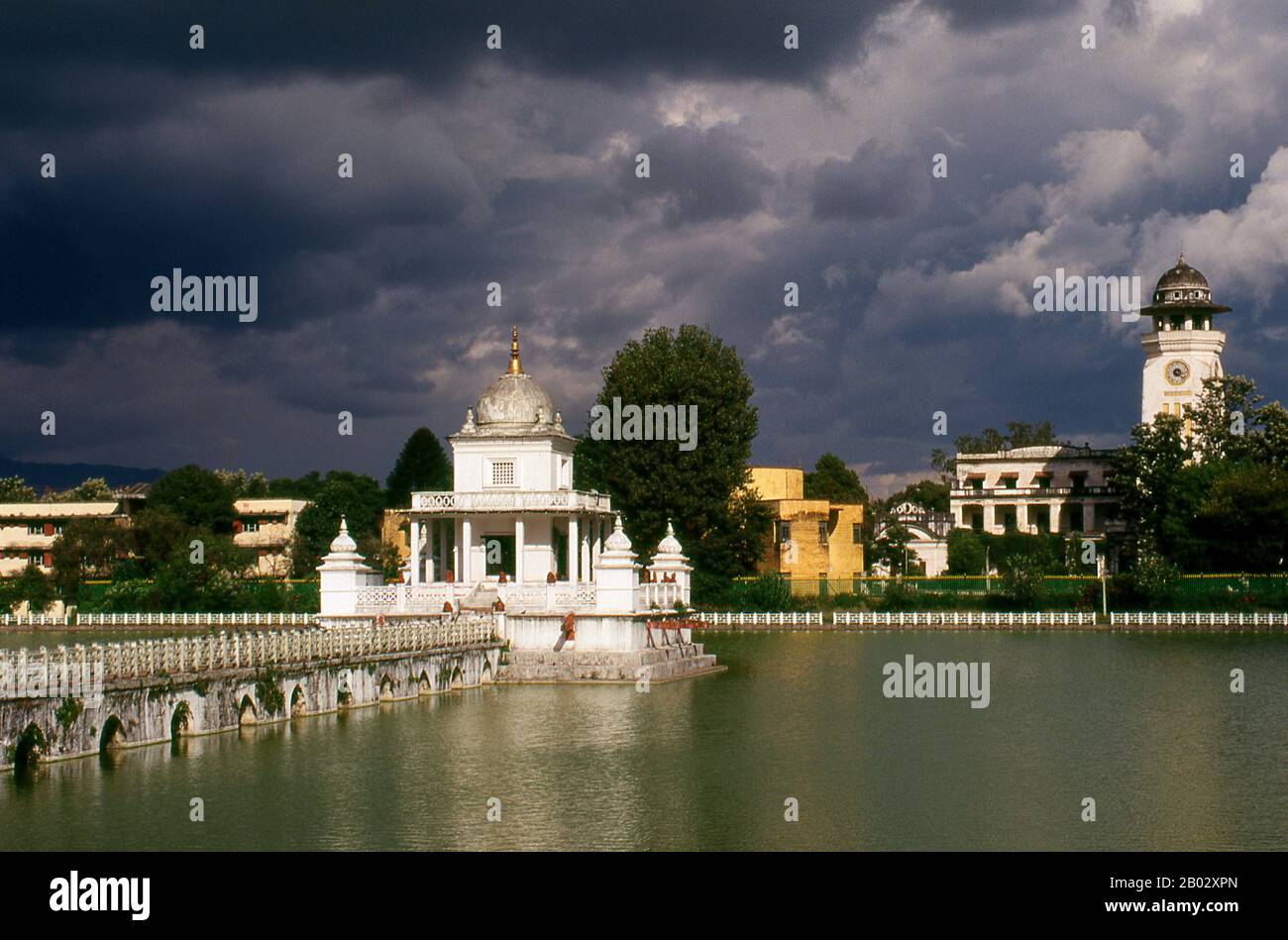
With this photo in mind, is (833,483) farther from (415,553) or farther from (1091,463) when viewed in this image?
(415,553)

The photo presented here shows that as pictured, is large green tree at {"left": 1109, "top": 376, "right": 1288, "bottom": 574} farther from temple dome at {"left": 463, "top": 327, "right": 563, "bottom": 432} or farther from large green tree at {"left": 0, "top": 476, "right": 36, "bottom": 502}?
large green tree at {"left": 0, "top": 476, "right": 36, "bottom": 502}

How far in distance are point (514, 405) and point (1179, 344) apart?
61560mm

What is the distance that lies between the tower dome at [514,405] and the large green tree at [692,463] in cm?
1891

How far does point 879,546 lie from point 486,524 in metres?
51.9

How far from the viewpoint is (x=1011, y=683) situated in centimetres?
4134

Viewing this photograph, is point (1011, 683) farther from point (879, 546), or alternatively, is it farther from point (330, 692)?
point (879, 546)

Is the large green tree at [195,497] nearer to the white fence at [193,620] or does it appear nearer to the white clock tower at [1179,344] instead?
the white fence at [193,620]

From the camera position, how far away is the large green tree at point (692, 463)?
6819 cm

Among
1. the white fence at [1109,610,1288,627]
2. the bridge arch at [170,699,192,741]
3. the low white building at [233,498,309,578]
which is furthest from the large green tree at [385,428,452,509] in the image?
the bridge arch at [170,699,192,741]

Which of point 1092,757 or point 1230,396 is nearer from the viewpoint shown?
point 1092,757

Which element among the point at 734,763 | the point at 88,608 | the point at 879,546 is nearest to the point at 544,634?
the point at 734,763

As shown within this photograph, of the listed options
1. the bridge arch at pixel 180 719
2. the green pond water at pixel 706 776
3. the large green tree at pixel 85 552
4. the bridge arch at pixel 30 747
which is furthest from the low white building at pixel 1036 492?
the bridge arch at pixel 30 747
